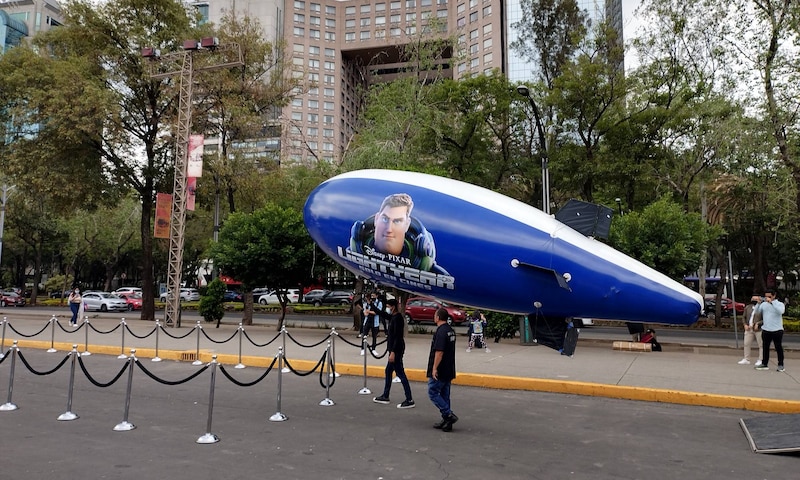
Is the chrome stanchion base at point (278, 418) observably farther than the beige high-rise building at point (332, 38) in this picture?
No

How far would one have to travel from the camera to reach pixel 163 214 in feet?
71.6

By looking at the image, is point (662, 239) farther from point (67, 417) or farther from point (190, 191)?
point (190, 191)

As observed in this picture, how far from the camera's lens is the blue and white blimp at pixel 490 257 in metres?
5.51

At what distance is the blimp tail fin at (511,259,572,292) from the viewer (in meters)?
5.53

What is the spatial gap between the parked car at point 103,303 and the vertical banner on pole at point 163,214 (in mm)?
17902

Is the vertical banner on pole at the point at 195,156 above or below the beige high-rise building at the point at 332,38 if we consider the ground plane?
below

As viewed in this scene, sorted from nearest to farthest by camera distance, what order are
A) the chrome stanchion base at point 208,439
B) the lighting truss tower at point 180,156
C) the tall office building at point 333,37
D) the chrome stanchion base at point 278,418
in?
the chrome stanchion base at point 208,439, the chrome stanchion base at point 278,418, the lighting truss tower at point 180,156, the tall office building at point 333,37

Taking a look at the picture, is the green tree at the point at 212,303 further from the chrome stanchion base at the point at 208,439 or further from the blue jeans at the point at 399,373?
the chrome stanchion base at the point at 208,439

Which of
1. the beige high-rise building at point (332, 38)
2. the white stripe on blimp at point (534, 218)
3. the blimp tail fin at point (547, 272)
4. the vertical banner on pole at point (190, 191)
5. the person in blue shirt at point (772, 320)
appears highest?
the beige high-rise building at point (332, 38)

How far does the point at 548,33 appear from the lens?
32312 millimetres

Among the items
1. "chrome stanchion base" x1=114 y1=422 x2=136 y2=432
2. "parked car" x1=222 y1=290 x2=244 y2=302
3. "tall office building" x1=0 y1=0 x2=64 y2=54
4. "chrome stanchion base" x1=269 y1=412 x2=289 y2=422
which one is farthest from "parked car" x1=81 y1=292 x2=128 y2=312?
"tall office building" x1=0 y1=0 x2=64 y2=54

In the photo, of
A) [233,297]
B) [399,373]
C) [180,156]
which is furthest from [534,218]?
[233,297]

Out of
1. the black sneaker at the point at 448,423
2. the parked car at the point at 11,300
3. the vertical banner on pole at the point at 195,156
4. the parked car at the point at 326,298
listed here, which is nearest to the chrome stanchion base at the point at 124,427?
the black sneaker at the point at 448,423

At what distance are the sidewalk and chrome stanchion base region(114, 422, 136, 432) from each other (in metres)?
4.79
